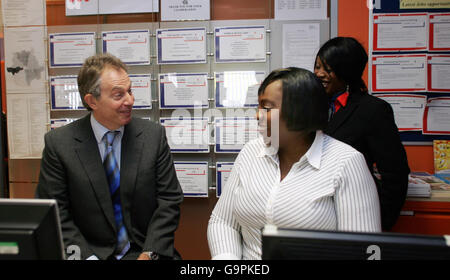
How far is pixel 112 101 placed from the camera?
152cm

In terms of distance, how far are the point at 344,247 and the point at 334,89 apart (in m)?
1.22

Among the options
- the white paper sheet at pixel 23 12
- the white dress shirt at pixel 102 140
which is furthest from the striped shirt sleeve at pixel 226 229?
the white paper sheet at pixel 23 12

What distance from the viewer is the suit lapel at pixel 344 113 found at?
158 centimetres

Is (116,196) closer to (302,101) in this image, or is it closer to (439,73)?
(302,101)

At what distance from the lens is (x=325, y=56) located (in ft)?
5.34

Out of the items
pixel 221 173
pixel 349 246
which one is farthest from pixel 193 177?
pixel 349 246

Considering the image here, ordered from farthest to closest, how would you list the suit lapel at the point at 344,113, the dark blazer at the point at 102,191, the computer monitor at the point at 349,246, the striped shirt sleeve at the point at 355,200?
the suit lapel at the point at 344,113 < the dark blazer at the point at 102,191 < the striped shirt sleeve at the point at 355,200 < the computer monitor at the point at 349,246

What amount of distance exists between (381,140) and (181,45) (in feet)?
4.83

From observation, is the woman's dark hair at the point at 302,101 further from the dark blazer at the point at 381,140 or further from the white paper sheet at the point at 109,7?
the white paper sheet at the point at 109,7

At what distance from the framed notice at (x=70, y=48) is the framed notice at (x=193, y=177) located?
106 cm

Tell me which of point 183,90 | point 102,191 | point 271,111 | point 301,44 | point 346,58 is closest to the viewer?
point 271,111

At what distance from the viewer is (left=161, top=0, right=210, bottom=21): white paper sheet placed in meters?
2.27
